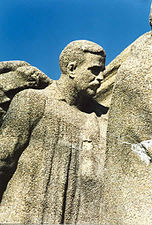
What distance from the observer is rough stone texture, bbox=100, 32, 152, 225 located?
14.4ft

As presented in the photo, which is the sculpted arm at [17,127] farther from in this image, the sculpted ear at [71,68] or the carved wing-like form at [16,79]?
the sculpted ear at [71,68]

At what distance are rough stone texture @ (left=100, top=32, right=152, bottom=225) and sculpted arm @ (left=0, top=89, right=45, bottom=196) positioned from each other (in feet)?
3.32

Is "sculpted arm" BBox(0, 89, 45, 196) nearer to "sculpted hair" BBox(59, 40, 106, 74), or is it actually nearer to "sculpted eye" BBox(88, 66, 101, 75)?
"sculpted hair" BBox(59, 40, 106, 74)

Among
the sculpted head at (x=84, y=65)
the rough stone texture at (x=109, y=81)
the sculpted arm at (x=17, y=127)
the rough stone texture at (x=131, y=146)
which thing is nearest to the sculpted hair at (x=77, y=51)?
the sculpted head at (x=84, y=65)

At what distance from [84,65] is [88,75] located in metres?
0.14

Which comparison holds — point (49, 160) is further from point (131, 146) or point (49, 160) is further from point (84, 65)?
point (84, 65)

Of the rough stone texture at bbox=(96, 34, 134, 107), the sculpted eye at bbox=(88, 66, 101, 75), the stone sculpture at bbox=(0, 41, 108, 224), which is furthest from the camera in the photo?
the rough stone texture at bbox=(96, 34, 134, 107)

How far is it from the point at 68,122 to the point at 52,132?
26cm

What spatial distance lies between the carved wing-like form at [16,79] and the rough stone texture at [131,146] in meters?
1.34

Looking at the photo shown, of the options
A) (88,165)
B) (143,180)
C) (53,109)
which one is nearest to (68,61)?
(53,109)

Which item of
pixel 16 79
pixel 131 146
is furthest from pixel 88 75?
pixel 131 146

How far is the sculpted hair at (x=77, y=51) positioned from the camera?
5855 millimetres

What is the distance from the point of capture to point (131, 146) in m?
4.57

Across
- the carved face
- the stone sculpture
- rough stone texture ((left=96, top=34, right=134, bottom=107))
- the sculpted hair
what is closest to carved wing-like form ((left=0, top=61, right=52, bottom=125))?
the stone sculpture
